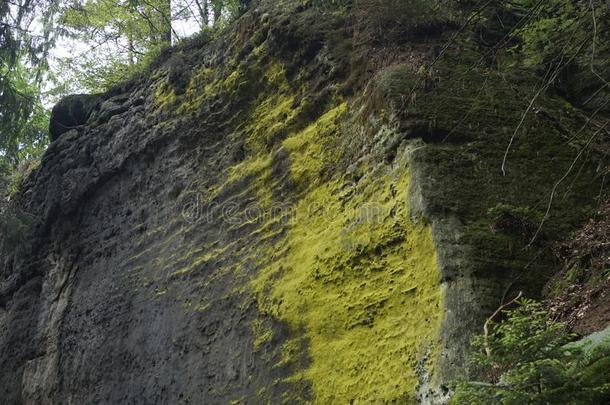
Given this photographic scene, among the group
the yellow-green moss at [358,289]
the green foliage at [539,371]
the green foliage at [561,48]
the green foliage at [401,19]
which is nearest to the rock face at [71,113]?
the green foliage at [401,19]

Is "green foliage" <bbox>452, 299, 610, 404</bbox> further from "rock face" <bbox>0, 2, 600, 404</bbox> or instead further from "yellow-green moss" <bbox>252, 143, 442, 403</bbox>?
"yellow-green moss" <bbox>252, 143, 442, 403</bbox>

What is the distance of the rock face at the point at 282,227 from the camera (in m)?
5.90

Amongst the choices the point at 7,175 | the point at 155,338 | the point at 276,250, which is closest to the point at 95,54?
the point at 7,175

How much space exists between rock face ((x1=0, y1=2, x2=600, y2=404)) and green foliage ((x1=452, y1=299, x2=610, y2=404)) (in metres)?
1.21

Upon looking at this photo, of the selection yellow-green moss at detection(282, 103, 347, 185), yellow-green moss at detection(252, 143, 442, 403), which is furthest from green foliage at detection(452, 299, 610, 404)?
yellow-green moss at detection(282, 103, 347, 185)

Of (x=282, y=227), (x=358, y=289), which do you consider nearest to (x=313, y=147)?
(x=282, y=227)

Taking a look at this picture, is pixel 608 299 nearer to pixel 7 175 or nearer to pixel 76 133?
pixel 76 133

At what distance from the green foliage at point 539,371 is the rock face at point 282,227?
1.21 meters

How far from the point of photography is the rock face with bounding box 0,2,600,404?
5898mm

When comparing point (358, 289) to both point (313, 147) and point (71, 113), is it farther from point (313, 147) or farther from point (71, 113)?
point (71, 113)

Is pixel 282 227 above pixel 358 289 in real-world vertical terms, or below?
above

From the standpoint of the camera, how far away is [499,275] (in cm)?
568

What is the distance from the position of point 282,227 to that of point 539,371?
14.1ft

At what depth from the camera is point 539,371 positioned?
144 inches
